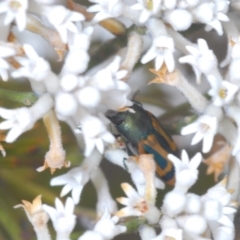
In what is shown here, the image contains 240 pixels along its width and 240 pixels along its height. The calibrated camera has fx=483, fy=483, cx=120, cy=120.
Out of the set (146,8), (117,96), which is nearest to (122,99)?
(117,96)

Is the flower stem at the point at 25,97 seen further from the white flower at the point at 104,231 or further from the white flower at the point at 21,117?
the white flower at the point at 104,231

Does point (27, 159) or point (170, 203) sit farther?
point (27, 159)

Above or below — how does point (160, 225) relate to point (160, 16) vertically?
below

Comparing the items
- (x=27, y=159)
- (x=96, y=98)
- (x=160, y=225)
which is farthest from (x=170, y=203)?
(x=27, y=159)

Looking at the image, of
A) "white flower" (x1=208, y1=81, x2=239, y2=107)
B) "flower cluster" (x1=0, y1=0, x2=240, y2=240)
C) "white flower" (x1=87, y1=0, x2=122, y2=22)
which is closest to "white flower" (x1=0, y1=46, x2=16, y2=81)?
"flower cluster" (x1=0, y1=0, x2=240, y2=240)

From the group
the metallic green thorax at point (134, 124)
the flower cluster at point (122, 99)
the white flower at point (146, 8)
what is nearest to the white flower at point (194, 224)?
the flower cluster at point (122, 99)

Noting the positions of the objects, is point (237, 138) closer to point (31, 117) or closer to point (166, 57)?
point (166, 57)
